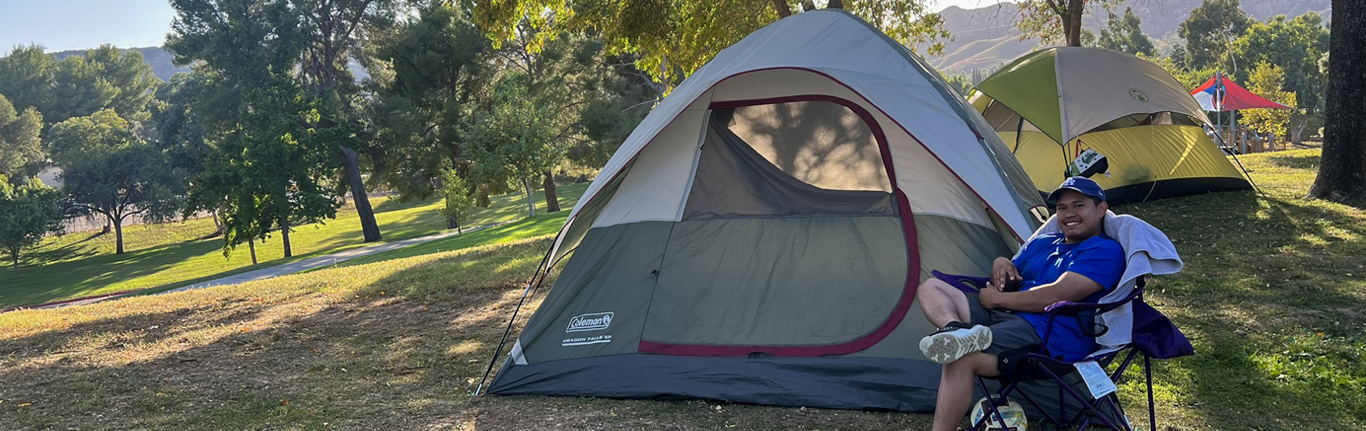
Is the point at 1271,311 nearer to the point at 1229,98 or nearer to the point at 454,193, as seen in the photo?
the point at 454,193

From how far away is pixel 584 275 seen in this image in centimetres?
482

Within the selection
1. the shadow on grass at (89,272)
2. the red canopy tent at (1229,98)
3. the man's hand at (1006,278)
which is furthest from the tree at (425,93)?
the man's hand at (1006,278)

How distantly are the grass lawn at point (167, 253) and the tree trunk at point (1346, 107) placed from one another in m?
23.6

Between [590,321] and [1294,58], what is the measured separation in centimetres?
5594

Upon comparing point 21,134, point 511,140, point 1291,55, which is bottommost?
point 511,140

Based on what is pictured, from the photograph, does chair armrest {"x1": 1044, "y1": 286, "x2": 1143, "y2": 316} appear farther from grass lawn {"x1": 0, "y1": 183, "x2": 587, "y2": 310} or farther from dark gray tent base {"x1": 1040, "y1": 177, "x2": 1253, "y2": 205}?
grass lawn {"x1": 0, "y1": 183, "x2": 587, "y2": 310}

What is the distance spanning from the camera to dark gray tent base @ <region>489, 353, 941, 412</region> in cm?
405

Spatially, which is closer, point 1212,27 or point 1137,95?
point 1137,95

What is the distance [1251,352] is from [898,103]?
2.31 meters

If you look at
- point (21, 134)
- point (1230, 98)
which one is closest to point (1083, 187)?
point (1230, 98)

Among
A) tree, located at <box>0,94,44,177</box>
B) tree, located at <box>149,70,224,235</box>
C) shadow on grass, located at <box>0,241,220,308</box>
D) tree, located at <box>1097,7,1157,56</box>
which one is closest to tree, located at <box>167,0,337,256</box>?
shadow on grass, located at <box>0,241,220,308</box>

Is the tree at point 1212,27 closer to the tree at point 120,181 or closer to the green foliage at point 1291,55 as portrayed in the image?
the green foliage at point 1291,55

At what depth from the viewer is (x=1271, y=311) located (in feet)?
17.3

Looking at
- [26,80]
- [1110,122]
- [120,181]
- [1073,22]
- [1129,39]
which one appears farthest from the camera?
[1129,39]
